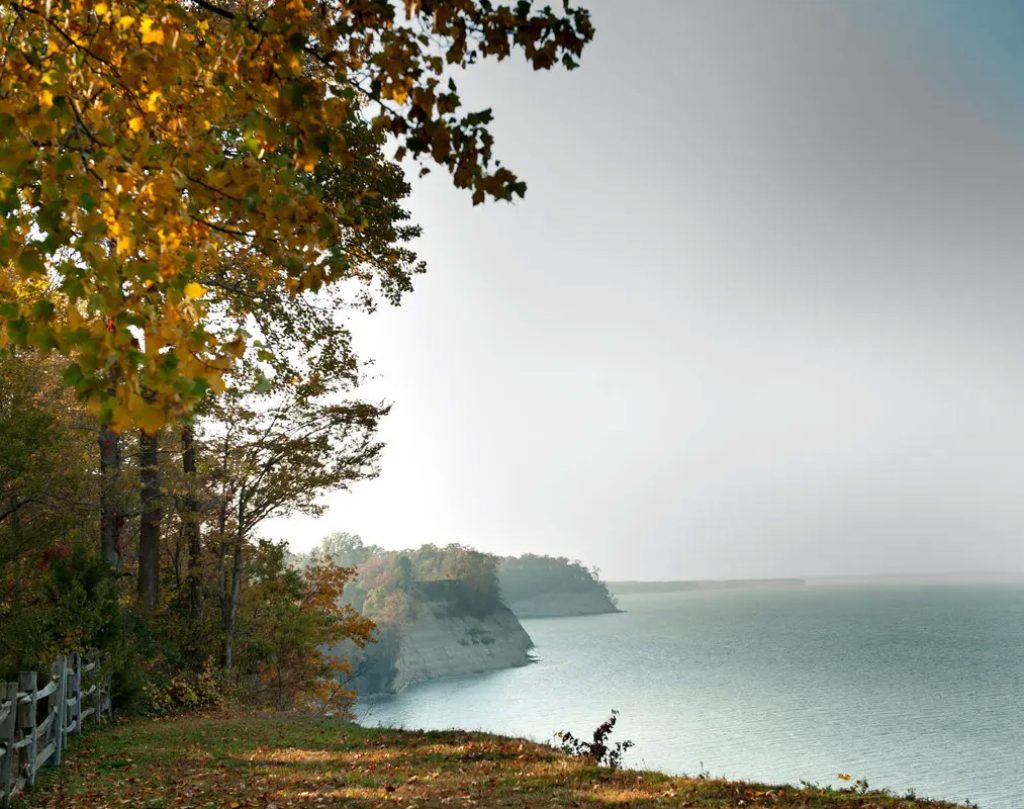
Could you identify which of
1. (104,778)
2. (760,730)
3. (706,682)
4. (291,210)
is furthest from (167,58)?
(706,682)

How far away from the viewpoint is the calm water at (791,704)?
34375 millimetres

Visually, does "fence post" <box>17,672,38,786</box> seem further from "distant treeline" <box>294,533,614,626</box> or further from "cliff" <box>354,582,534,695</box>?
"distant treeline" <box>294,533,614,626</box>

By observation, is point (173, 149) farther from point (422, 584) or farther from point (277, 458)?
point (422, 584)

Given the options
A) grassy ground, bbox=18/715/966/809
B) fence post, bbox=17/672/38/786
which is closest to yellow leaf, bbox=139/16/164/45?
grassy ground, bbox=18/715/966/809

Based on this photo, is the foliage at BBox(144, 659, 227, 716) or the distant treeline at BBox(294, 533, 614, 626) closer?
the foliage at BBox(144, 659, 227, 716)

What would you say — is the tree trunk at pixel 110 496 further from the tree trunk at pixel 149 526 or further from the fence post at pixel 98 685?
the fence post at pixel 98 685

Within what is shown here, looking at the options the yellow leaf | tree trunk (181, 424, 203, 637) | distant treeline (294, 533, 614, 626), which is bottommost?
distant treeline (294, 533, 614, 626)

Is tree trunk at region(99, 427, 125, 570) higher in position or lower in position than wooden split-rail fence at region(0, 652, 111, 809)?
higher

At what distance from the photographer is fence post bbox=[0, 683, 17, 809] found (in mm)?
Answer: 7930

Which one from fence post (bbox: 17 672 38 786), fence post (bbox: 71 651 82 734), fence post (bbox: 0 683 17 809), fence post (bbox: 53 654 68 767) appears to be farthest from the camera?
fence post (bbox: 71 651 82 734)

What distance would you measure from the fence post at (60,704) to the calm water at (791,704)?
9.24 m

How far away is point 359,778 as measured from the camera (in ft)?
31.3

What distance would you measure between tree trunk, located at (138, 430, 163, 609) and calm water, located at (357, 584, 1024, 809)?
6.77 metres

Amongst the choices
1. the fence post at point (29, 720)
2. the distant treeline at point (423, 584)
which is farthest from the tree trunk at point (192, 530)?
the distant treeline at point (423, 584)
